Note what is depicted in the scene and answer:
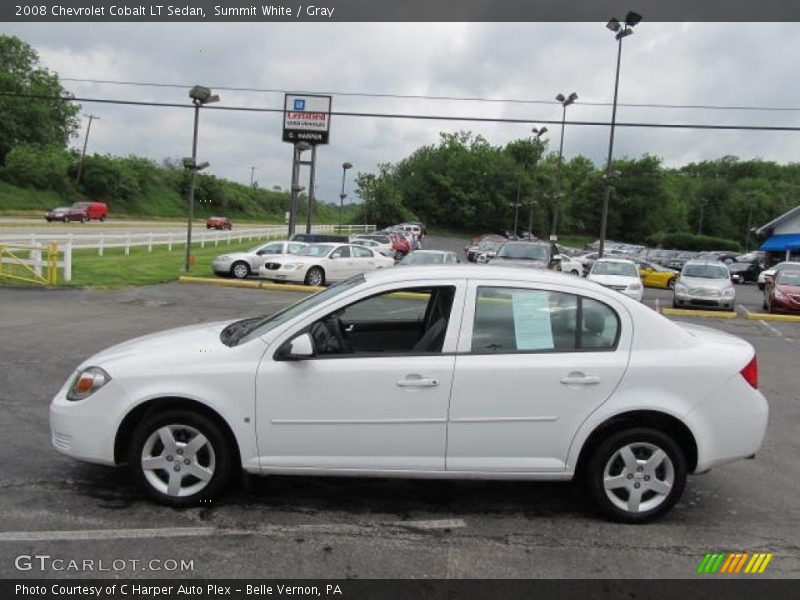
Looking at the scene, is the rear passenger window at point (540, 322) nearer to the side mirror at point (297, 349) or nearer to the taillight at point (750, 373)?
the taillight at point (750, 373)

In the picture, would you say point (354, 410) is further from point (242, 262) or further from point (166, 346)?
point (242, 262)

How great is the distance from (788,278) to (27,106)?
7841 centimetres

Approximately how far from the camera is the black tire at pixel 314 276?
22969mm

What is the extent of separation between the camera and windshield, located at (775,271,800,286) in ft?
67.7

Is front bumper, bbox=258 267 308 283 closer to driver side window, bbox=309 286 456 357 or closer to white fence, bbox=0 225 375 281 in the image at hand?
white fence, bbox=0 225 375 281

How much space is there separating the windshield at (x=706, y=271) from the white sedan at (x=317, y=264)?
9545 millimetres

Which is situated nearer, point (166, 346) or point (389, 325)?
point (166, 346)

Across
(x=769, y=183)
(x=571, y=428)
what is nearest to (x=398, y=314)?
(x=571, y=428)

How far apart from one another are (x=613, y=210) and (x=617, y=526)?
104104 millimetres

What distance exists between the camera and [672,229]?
10844cm

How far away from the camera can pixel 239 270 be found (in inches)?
921

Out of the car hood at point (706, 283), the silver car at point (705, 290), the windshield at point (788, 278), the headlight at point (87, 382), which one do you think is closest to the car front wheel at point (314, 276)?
the silver car at point (705, 290)
